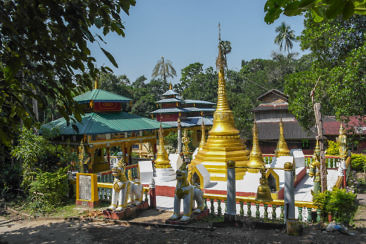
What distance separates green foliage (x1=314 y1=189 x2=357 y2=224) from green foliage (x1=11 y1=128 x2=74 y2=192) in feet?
31.0

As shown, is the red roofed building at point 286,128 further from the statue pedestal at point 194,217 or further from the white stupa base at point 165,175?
the statue pedestal at point 194,217

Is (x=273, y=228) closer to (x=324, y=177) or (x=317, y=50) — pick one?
(x=324, y=177)

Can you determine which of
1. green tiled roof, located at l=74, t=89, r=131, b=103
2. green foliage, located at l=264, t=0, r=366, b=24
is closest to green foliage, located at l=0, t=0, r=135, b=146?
green foliage, located at l=264, t=0, r=366, b=24

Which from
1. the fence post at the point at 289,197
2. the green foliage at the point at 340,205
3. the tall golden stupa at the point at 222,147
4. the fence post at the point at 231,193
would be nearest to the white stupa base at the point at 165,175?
the tall golden stupa at the point at 222,147

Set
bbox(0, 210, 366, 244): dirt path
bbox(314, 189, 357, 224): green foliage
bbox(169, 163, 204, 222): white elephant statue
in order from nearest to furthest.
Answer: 1. bbox(0, 210, 366, 244): dirt path
2. bbox(314, 189, 357, 224): green foliage
3. bbox(169, 163, 204, 222): white elephant statue

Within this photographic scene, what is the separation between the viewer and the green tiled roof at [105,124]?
15.9 metres

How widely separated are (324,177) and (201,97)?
46096 mm

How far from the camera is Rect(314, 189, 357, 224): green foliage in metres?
7.33

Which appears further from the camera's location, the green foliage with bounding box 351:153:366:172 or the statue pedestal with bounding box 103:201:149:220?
the green foliage with bounding box 351:153:366:172

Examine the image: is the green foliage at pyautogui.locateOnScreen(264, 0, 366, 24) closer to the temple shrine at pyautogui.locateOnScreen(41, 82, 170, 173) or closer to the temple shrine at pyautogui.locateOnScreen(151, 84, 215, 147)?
the temple shrine at pyautogui.locateOnScreen(41, 82, 170, 173)

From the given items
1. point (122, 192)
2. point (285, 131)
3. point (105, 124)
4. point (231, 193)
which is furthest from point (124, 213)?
point (285, 131)

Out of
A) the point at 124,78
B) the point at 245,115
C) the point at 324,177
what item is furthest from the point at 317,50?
the point at 124,78

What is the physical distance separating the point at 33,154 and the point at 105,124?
5.97 metres

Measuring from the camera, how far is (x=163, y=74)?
54812 mm
